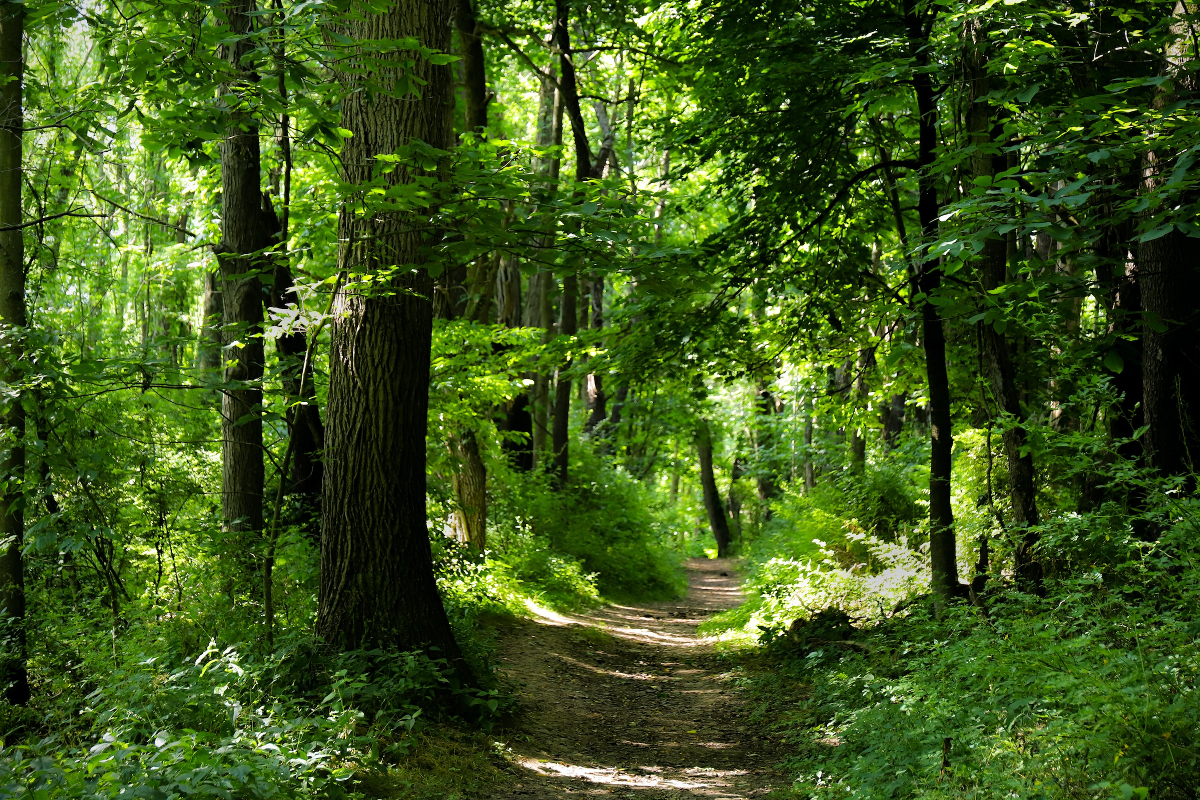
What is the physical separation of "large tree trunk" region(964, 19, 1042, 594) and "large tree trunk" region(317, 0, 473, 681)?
419 cm

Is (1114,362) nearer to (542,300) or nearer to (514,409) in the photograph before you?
(514,409)

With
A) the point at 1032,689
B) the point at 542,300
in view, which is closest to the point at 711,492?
the point at 542,300

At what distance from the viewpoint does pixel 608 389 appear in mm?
8375

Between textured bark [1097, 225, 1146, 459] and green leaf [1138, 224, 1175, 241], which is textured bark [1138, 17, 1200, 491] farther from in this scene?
green leaf [1138, 224, 1175, 241]

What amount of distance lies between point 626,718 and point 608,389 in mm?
3158

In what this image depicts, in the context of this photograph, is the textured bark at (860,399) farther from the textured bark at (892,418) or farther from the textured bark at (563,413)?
the textured bark at (563,413)

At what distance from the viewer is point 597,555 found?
50.1ft

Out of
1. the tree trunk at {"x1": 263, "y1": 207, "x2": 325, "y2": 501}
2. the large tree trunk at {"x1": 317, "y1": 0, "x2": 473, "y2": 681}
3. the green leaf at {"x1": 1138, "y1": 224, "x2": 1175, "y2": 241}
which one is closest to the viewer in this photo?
the green leaf at {"x1": 1138, "y1": 224, "x2": 1175, "y2": 241}

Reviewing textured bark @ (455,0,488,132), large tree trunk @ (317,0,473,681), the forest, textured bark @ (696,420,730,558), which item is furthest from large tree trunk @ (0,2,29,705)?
textured bark @ (696,420,730,558)

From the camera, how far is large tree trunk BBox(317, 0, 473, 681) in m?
5.83

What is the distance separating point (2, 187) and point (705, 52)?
673cm

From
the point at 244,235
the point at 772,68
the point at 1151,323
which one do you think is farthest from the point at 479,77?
the point at 1151,323

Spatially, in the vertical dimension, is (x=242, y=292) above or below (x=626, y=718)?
above

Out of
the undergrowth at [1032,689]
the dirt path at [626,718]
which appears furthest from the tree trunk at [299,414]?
the undergrowth at [1032,689]
